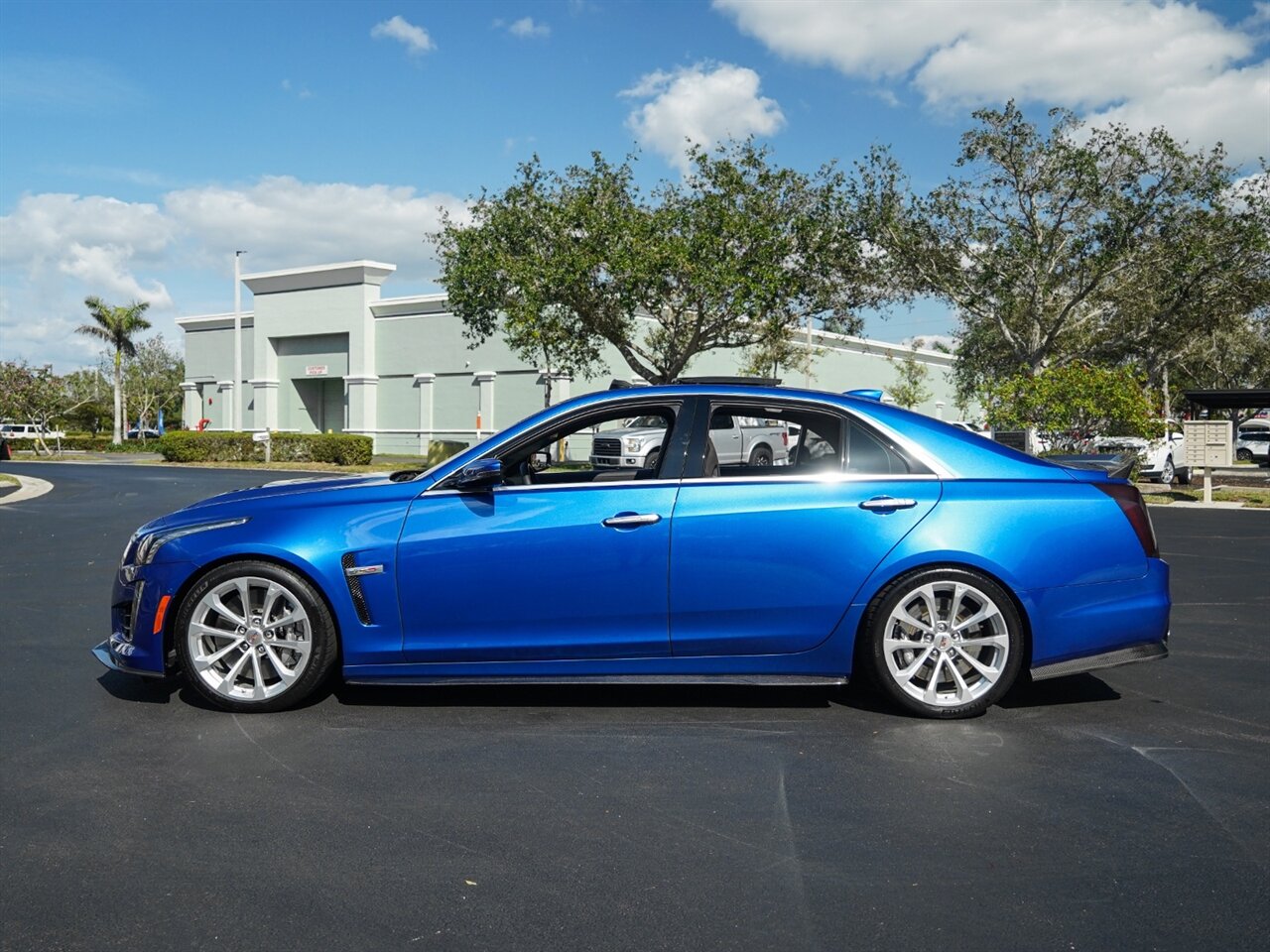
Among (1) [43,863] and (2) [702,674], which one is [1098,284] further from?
(1) [43,863]

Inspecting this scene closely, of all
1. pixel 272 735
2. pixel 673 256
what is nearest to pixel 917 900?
pixel 272 735

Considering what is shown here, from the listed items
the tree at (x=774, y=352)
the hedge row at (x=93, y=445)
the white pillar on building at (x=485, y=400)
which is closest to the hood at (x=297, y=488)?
the tree at (x=774, y=352)

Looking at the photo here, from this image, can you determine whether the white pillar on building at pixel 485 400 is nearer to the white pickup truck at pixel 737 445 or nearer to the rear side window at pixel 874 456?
the white pickup truck at pixel 737 445

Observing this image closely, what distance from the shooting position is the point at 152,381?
85.1 metres

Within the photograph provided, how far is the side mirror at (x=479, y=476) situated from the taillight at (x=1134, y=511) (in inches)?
117

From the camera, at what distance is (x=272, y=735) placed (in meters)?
5.51

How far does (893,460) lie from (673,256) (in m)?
26.0

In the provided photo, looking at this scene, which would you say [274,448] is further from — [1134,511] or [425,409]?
[1134,511]

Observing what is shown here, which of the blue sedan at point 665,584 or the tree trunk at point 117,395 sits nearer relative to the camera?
the blue sedan at point 665,584

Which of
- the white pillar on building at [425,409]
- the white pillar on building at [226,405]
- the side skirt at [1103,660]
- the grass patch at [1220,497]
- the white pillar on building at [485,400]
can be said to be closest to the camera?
the side skirt at [1103,660]

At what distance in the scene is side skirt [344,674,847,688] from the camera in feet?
19.0

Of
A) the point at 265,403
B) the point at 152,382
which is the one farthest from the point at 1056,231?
the point at 152,382

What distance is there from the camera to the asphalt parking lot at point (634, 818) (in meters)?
3.49

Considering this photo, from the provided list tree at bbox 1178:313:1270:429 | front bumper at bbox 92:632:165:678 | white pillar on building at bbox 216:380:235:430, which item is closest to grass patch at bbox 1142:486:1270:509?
front bumper at bbox 92:632:165:678
